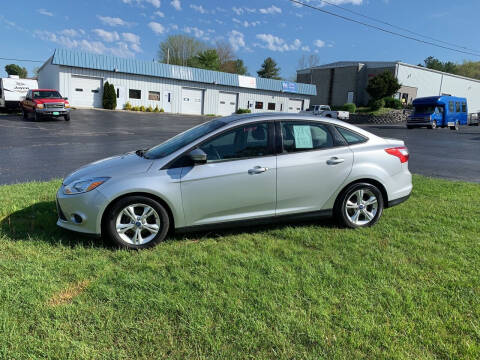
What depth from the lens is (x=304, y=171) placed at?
429 centimetres

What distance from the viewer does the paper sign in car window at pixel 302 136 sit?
14.3ft

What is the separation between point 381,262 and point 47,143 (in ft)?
41.9

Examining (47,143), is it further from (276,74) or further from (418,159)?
(276,74)

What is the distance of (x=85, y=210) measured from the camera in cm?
376

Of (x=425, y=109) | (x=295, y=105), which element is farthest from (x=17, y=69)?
(x=425, y=109)

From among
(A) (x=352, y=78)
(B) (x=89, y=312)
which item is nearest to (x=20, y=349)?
(B) (x=89, y=312)

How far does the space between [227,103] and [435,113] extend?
22571mm

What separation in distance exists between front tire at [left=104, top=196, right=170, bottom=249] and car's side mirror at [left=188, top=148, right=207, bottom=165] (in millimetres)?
635

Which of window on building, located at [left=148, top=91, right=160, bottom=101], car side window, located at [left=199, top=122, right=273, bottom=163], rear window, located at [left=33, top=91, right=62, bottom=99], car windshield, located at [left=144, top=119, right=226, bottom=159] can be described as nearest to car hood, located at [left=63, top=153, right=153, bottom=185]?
car windshield, located at [left=144, top=119, right=226, bottom=159]

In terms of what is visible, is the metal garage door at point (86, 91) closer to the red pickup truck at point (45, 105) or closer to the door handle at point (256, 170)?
the red pickup truck at point (45, 105)

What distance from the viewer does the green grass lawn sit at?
7.89 feet

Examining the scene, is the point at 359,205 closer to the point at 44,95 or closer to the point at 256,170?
the point at 256,170

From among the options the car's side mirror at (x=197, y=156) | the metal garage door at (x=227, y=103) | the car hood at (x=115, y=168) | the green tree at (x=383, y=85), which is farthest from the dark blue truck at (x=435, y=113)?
the car hood at (x=115, y=168)

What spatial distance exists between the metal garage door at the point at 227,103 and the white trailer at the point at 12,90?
67.7 feet
